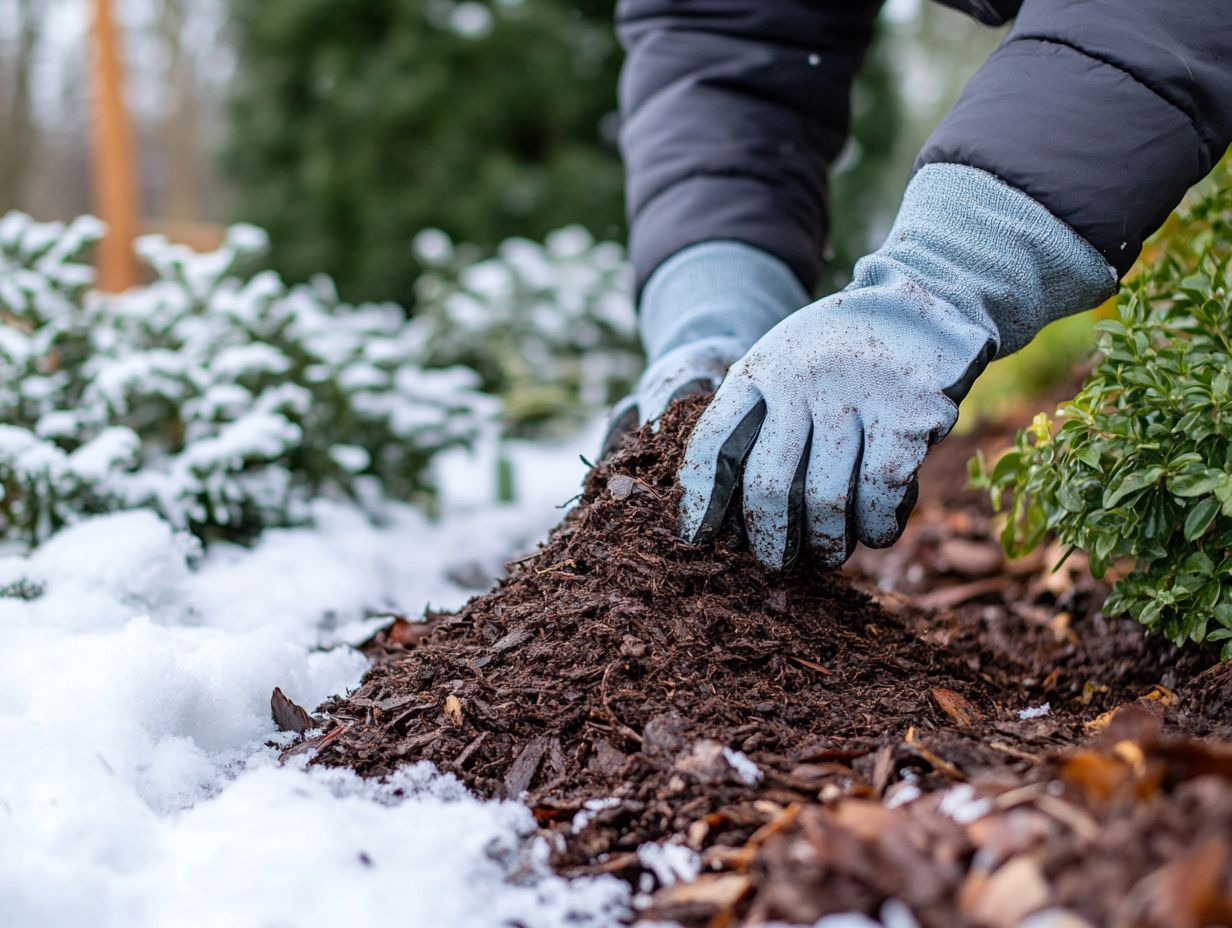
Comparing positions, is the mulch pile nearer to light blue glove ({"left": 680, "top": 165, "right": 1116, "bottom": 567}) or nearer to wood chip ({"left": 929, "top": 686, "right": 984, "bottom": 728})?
wood chip ({"left": 929, "top": 686, "right": 984, "bottom": 728})

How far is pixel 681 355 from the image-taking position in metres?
1.98

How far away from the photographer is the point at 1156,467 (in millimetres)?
1373

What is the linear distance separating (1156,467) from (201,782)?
1.41 m

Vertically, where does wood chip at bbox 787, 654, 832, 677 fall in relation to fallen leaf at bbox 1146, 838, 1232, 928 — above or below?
below

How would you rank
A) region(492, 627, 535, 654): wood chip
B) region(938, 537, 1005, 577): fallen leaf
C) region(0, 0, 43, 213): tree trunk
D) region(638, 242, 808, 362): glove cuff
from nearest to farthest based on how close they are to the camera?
region(492, 627, 535, 654): wood chip
region(638, 242, 808, 362): glove cuff
region(938, 537, 1005, 577): fallen leaf
region(0, 0, 43, 213): tree trunk

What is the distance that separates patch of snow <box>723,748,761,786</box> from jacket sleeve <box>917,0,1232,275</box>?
37.4 inches

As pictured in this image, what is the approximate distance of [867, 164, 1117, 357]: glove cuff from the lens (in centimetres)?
147

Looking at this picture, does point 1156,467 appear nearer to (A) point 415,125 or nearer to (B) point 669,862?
(B) point 669,862

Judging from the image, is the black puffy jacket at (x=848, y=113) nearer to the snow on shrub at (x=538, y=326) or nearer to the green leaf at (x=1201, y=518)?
the green leaf at (x=1201, y=518)

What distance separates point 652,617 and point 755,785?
0.35 meters

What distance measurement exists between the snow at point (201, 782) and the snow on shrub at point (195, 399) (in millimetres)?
177

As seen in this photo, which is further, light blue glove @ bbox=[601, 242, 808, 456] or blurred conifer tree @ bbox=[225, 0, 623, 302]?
blurred conifer tree @ bbox=[225, 0, 623, 302]

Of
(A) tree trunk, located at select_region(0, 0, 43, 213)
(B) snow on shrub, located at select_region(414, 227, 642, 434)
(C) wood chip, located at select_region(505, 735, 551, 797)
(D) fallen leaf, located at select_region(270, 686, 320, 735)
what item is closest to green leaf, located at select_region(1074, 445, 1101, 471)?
(C) wood chip, located at select_region(505, 735, 551, 797)

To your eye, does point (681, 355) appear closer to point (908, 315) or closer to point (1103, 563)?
point (908, 315)
